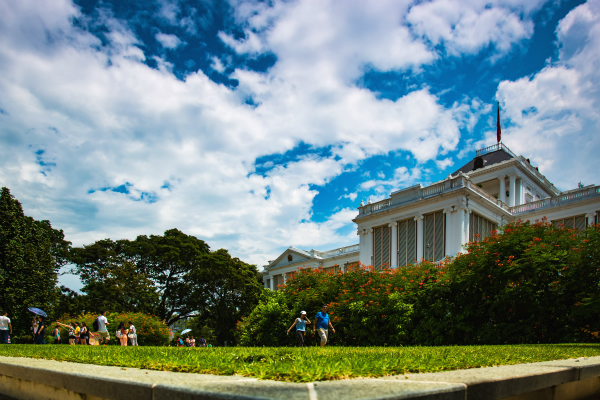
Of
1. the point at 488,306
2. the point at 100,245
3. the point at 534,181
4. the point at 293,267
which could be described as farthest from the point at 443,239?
the point at 100,245

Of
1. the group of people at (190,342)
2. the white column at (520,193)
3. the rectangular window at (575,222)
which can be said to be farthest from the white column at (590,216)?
the group of people at (190,342)

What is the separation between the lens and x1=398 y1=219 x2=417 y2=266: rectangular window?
3203cm

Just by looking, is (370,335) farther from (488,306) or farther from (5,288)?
(5,288)

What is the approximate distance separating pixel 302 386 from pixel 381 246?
32681 mm

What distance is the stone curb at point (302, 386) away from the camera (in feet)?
8.19

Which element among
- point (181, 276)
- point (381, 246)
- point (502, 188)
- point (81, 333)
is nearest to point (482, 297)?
point (381, 246)

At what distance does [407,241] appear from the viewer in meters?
32.5

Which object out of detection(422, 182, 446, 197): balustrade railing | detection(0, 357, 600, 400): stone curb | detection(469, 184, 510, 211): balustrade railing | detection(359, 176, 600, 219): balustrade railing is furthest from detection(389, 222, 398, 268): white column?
detection(0, 357, 600, 400): stone curb

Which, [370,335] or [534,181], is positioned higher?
[534,181]

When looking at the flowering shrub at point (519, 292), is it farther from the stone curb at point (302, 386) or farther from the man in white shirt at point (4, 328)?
the man in white shirt at point (4, 328)

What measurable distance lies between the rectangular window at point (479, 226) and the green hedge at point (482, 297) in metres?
12.2

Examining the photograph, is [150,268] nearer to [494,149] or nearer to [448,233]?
[448,233]

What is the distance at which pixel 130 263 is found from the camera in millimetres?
41969

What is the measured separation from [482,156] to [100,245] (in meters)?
44.8
